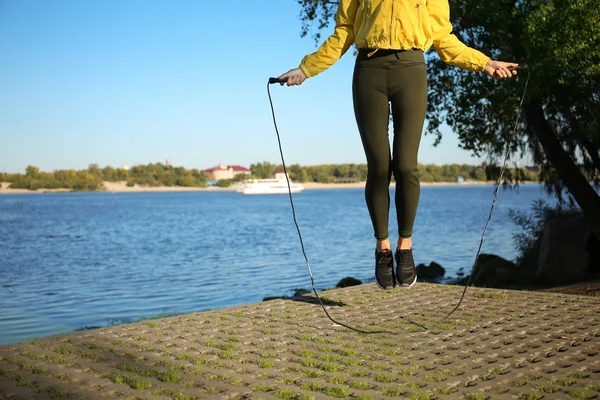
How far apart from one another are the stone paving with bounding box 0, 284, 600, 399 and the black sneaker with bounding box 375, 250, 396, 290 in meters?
0.44

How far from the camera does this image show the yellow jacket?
5590 mm

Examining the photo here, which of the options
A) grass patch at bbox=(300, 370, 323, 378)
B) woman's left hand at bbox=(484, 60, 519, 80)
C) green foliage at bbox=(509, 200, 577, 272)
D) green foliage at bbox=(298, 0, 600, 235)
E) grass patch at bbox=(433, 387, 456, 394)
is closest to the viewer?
grass patch at bbox=(433, 387, 456, 394)

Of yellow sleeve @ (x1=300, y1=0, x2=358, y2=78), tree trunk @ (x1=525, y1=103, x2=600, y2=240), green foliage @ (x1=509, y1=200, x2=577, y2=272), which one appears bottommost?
green foliage @ (x1=509, y1=200, x2=577, y2=272)

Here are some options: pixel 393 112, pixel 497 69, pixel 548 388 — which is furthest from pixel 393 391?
pixel 497 69

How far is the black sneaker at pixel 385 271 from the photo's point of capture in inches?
245

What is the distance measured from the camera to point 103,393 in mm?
4359

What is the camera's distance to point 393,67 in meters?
5.69

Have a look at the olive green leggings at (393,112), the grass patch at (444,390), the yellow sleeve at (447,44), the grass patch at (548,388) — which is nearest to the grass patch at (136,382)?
the grass patch at (444,390)

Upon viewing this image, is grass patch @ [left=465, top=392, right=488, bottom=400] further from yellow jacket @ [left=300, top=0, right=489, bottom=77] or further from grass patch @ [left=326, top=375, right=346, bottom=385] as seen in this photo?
yellow jacket @ [left=300, top=0, right=489, bottom=77]

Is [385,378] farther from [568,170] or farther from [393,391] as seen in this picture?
[568,170]

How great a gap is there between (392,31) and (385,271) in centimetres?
210

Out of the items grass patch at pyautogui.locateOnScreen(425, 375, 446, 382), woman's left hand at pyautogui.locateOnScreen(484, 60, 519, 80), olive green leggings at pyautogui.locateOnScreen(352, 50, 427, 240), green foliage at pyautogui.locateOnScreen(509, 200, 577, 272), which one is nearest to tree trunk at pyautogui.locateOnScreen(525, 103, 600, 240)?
green foliage at pyautogui.locateOnScreen(509, 200, 577, 272)

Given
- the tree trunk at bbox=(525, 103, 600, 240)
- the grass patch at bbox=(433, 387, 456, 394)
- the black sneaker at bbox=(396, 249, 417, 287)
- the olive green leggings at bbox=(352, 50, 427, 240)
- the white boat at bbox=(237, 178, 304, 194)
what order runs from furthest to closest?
the white boat at bbox=(237, 178, 304, 194) < the tree trunk at bbox=(525, 103, 600, 240) < the black sneaker at bbox=(396, 249, 417, 287) < the olive green leggings at bbox=(352, 50, 427, 240) < the grass patch at bbox=(433, 387, 456, 394)

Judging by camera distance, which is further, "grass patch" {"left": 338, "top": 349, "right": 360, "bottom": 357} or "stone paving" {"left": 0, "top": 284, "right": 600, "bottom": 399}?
"grass patch" {"left": 338, "top": 349, "right": 360, "bottom": 357}
